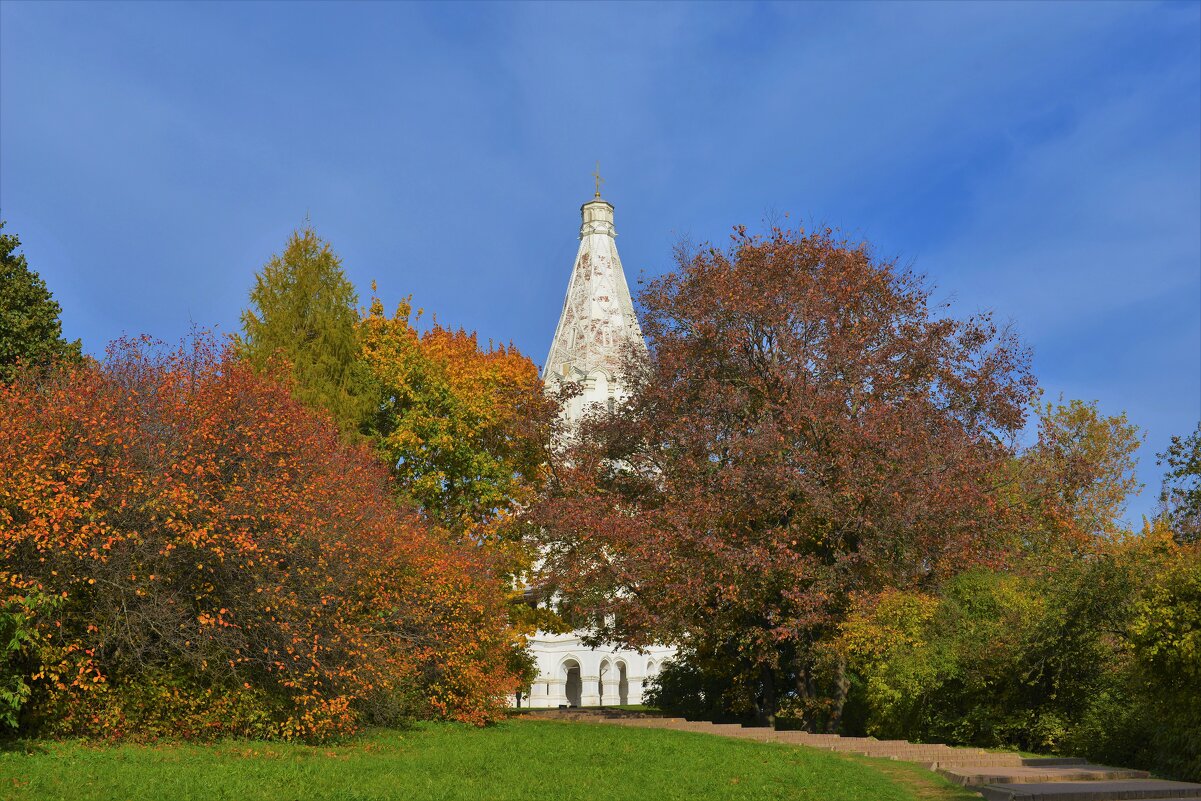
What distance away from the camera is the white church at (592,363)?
176 ft

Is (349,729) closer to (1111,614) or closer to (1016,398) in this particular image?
(1111,614)

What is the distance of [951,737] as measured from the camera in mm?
20609

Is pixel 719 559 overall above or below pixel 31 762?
above

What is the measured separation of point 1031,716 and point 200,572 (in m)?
14.4

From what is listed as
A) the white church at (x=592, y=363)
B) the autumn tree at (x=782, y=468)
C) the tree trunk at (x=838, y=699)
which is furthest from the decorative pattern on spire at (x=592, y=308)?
the tree trunk at (x=838, y=699)

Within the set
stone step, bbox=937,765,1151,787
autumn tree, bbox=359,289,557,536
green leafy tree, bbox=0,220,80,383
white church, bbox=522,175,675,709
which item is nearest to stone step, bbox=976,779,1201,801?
stone step, bbox=937,765,1151,787

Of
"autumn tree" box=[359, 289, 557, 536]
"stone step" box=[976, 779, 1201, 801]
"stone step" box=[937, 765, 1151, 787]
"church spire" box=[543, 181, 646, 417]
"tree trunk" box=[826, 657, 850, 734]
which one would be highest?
"church spire" box=[543, 181, 646, 417]

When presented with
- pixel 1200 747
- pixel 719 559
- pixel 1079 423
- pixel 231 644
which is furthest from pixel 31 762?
pixel 1079 423

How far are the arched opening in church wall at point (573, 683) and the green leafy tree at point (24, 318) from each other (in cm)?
3530

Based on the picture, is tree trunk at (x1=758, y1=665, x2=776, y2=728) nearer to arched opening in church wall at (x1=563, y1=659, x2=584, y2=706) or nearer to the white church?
the white church

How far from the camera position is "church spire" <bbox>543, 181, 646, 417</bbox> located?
179 ft

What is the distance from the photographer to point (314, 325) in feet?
108

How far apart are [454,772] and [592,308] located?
1649 inches

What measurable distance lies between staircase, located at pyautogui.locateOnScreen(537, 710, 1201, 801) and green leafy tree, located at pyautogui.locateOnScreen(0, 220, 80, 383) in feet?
57.5
